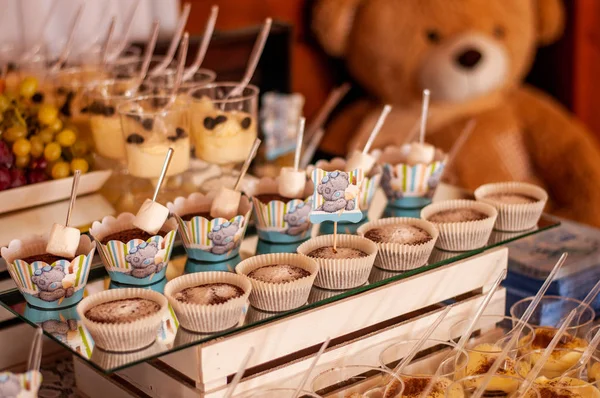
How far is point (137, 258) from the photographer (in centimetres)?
141

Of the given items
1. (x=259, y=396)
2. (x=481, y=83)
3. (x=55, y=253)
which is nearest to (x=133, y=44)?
(x=481, y=83)

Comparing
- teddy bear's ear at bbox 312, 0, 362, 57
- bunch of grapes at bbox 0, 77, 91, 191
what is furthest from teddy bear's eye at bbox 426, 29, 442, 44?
bunch of grapes at bbox 0, 77, 91, 191

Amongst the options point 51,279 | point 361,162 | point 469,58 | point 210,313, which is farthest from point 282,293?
point 469,58

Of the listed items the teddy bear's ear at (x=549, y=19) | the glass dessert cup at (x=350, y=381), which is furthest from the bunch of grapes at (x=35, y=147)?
the teddy bear's ear at (x=549, y=19)

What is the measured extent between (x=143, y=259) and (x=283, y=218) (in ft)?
0.96

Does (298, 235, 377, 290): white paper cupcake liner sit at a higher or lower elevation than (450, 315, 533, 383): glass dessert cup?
higher

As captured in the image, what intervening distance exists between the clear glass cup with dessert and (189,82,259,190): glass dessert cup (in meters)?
0.60

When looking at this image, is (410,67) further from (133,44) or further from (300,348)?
(300,348)

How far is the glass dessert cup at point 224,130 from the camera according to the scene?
6.13ft

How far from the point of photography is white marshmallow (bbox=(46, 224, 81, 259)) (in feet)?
4.56

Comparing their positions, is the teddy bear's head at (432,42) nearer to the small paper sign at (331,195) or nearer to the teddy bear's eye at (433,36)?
the teddy bear's eye at (433,36)

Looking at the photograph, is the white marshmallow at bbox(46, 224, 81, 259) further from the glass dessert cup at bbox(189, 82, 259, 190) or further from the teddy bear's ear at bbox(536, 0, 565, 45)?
the teddy bear's ear at bbox(536, 0, 565, 45)

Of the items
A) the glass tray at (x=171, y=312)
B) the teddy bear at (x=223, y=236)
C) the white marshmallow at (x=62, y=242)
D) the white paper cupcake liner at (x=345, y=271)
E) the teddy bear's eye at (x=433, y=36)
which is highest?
the teddy bear's eye at (x=433, y=36)

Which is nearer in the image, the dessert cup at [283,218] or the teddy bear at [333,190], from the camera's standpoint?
the teddy bear at [333,190]
